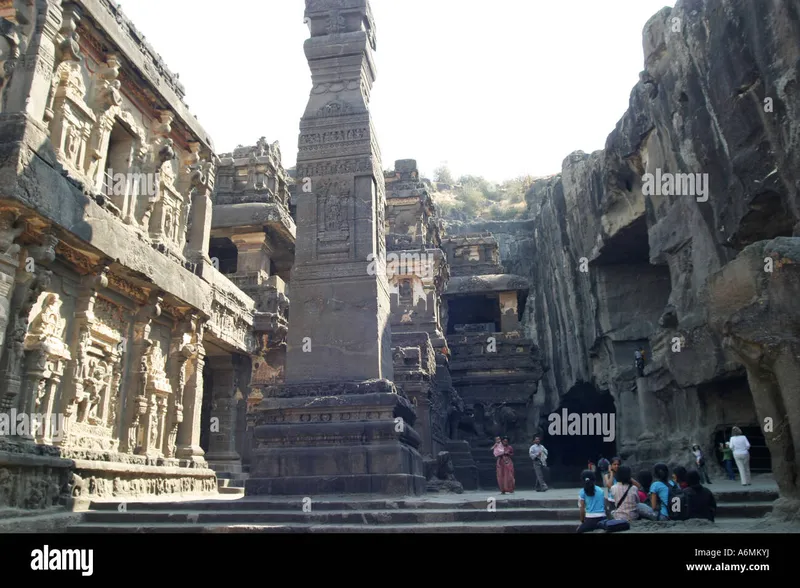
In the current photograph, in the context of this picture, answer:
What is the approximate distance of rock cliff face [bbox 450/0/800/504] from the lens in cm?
1232

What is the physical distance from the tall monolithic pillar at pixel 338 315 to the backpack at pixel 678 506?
9.11 ft

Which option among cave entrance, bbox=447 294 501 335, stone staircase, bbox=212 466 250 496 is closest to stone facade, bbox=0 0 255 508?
stone staircase, bbox=212 466 250 496

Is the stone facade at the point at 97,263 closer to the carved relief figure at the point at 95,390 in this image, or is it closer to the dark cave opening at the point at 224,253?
the carved relief figure at the point at 95,390

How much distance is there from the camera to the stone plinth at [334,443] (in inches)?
288

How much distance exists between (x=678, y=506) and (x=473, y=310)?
2760 cm

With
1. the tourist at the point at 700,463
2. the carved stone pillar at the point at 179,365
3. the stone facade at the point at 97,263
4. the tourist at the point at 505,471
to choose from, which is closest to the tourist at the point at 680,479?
the tourist at the point at 505,471

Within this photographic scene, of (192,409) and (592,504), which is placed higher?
(192,409)

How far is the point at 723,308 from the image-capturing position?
6176 millimetres

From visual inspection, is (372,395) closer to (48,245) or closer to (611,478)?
(611,478)

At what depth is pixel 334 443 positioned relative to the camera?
298 inches

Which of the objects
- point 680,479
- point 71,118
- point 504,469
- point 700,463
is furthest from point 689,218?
point 71,118

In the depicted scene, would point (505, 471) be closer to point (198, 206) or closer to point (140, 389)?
point (140, 389)

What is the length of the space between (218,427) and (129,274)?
6540mm
